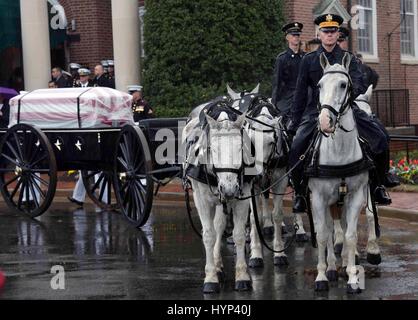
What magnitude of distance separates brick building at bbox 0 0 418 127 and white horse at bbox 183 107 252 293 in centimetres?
1289

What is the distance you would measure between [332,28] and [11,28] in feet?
50.5

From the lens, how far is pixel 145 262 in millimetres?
10125

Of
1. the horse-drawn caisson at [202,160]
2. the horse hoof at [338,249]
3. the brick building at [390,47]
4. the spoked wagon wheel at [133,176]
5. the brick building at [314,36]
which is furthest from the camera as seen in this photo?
the brick building at [390,47]

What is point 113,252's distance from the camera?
35.7ft

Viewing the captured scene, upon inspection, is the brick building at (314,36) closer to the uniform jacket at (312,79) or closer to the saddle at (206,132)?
the uniform jacket at (312,79)

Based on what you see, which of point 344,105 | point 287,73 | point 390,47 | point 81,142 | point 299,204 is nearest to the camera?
point 344,105

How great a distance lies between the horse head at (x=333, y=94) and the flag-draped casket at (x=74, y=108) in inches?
203

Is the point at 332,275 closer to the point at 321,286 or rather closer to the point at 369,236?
the point at 321,286

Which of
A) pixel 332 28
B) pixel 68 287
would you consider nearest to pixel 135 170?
pixel 68 287

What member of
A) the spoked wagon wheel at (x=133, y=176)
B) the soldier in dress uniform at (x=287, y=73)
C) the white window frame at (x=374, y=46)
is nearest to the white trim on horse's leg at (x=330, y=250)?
the soldier in dress uniform at (x=287, y=73)

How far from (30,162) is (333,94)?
665 centimetres

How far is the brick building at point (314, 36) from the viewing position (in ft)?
73.0

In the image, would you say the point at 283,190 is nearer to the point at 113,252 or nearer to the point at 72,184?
the point at 113,252

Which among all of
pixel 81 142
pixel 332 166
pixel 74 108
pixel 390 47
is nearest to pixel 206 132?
pixel 332 166
